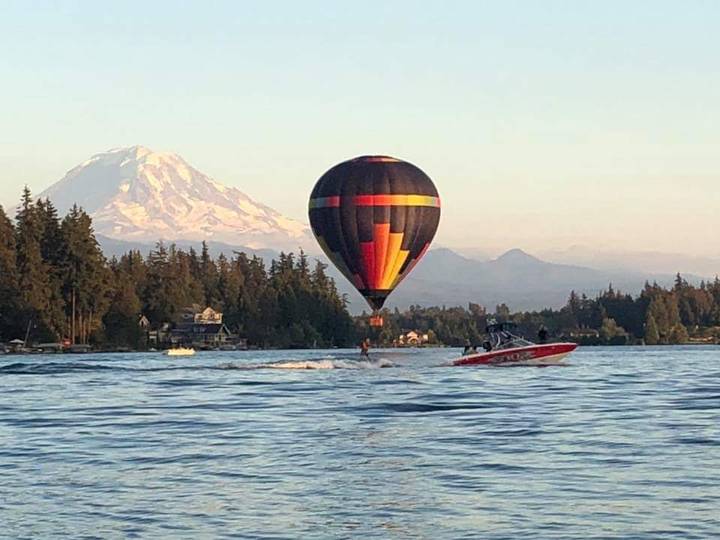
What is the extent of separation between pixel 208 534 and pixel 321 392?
149ft

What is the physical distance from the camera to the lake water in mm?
26969

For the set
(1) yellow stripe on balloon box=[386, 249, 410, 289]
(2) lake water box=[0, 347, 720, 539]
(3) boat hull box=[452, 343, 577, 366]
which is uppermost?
(1) yellow stripe on balloon box=[386, 249, 410, 289]

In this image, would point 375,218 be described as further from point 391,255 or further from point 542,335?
point 542,335

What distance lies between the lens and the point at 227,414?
180ft

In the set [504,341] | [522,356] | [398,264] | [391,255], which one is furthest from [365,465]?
[398,264]

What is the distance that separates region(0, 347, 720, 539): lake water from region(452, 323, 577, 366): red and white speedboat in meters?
23.4

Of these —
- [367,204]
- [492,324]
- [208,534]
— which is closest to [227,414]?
[208,534]

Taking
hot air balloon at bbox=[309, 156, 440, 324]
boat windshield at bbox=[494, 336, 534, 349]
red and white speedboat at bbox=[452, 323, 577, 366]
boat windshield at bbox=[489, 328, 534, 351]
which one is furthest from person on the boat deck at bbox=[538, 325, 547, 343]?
hot air balloon at bbox=[309, 156, 440, 324]

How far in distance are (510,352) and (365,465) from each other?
188 feet

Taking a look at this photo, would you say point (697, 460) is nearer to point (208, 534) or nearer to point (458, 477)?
point (458, 477)

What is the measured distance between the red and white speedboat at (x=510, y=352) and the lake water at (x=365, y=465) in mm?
23416

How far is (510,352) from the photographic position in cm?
9288

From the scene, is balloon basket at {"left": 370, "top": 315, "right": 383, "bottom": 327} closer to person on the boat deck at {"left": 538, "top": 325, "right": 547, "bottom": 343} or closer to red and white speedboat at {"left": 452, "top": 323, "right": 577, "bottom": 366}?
red and white speedboat at {"left": 452, "top": 323, "right": 577, "bottom": 366}

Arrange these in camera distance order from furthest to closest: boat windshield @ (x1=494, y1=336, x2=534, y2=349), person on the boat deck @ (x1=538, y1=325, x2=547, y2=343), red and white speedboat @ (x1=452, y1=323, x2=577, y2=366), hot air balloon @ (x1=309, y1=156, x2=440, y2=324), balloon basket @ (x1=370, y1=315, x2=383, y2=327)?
hot air balloon @ (x1=309, y1=156, x2=440, y2=324) → balloon basket @ (x1=370, y1=315, x2=383, y2=327) → person on the boat deck @ (x1=538, y1=325, x2=547, y2=343) → boat windshield @ (x1=494, y1=336, x2=534, y2=349) → red and white speedboat @ (x1=452, y1=323, x2=577, y2=366)
